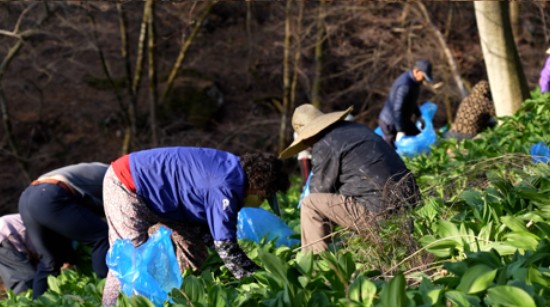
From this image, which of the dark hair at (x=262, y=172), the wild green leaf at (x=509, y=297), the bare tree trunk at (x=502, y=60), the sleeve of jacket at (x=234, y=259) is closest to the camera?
the wild green leaf at (x=509, y=297)

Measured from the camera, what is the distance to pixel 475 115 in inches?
388

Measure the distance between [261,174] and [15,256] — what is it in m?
3.01

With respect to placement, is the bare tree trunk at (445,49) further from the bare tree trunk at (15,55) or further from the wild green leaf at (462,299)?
the wild green leaf at (462,299)

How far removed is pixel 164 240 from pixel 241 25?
18374 millimetres

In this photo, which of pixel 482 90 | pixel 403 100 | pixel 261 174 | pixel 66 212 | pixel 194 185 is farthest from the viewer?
pixel 403 100

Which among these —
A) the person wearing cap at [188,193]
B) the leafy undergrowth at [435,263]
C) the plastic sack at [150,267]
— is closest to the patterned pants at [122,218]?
the person wearing cap at [188,193]

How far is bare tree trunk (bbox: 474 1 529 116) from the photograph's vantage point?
9.49 meters

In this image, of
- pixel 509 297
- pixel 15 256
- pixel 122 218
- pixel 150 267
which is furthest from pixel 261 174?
pixel 15 256

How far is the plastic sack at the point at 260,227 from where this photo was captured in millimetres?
6410

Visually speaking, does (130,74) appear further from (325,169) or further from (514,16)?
(325,169)

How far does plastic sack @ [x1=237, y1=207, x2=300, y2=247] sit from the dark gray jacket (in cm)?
110

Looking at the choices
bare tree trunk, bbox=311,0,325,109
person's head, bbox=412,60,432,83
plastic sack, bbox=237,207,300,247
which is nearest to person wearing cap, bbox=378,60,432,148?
person's head, bbox=412,60,432,83

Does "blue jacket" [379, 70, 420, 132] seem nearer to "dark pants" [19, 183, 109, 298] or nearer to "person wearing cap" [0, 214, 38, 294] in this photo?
"dark pants" [19, 183, 109, 298]

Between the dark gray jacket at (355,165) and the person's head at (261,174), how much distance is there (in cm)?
38
